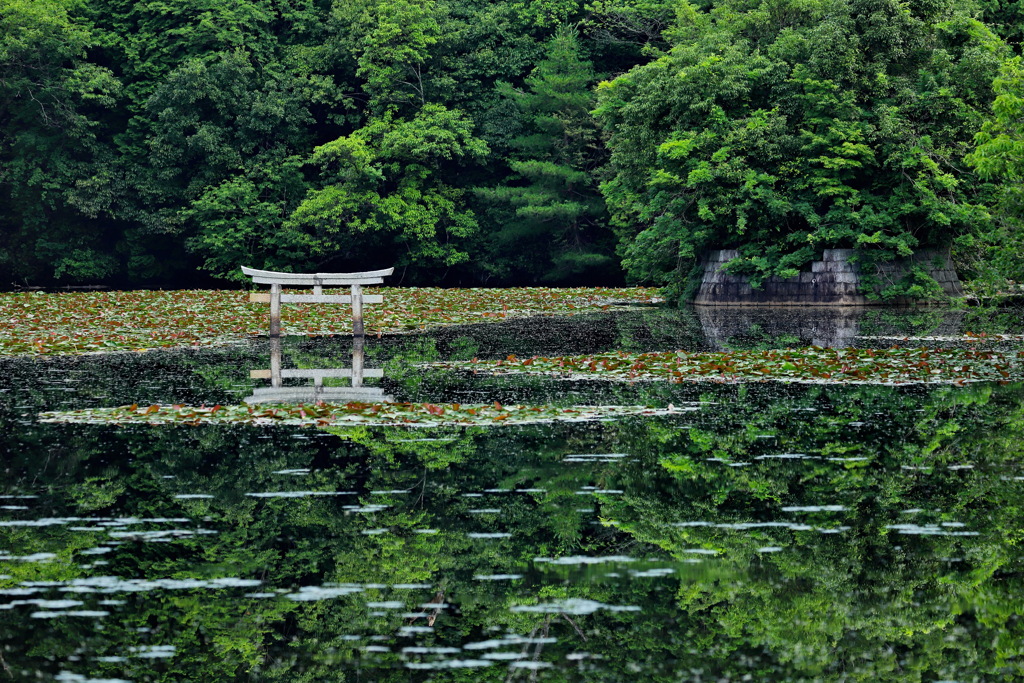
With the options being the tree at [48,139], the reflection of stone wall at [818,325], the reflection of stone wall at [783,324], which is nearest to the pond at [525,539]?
the reflection of stone wall at [818,325]

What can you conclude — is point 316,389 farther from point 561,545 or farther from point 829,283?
point 829,283

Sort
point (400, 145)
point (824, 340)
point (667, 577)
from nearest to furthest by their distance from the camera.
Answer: point (667, 577) < point (824, 340) < point (400, 145)

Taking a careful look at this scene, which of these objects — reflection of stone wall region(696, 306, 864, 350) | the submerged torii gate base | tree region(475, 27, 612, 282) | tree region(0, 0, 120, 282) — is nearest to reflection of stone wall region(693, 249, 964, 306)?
reflection of stone wall region(696, 306, 864, 350)

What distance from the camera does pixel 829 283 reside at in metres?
31.2

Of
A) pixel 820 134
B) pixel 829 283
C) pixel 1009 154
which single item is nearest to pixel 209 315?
pixel 829 283

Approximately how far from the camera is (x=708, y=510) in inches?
280

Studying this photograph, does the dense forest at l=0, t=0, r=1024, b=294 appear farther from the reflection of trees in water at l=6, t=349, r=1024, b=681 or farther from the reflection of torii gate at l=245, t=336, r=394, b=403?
the reflection of trees in water at l=6, t=349, r=1024, b=681

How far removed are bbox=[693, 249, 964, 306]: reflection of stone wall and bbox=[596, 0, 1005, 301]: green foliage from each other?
507mm

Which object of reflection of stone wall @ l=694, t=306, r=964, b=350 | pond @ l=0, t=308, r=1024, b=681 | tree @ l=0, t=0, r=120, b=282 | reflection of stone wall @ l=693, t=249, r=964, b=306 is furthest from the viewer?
tree @ l=0, t=0, r=120, b=282

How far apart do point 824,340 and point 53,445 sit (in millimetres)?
13532

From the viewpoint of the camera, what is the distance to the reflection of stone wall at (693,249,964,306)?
101 feet

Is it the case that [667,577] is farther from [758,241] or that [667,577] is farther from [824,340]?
[758,241]

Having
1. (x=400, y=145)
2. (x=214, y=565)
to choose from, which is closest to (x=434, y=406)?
(x=214, y=565)

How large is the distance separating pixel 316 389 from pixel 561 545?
7659 mm
